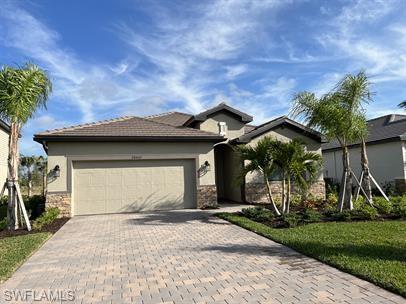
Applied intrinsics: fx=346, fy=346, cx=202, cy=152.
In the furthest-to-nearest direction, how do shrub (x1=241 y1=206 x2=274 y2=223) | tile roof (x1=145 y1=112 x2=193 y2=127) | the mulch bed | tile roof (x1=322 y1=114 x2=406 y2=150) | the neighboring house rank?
tile roof (x1=145 y1=112 x2=193 y2=127)
the neighboring house
tile roof (x1=322 y1=114 x2=406 y2=150)
shrub (x1=241 y1=206 x2=274 y2=223)
the mulch bed

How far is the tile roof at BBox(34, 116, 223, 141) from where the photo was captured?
1408cm

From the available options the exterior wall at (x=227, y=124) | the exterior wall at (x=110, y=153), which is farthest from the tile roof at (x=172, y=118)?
the exterior wall at (x=110, y=153)

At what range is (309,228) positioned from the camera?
9.64 m

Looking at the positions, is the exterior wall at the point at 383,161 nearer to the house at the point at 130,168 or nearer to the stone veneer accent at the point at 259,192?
the stone veneer accent at the point at 259,192

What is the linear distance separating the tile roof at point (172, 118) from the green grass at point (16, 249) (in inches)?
534

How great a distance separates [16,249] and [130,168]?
722 centimetres

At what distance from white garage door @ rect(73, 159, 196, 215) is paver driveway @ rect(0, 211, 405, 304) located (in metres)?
4.58

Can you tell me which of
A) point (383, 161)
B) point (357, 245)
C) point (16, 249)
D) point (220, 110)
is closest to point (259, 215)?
point (357, 245)

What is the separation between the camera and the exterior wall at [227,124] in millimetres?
19562

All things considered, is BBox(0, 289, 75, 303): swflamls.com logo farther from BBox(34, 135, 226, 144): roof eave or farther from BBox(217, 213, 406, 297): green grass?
BBox(34, 135, 226, 144): roof eave

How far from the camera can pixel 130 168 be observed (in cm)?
→ 1499

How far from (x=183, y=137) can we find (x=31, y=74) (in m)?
6.55

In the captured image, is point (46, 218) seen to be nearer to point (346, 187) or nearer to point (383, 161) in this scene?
point (346, 187)

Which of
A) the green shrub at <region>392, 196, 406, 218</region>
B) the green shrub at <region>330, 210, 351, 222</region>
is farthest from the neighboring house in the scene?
the green shrub at <region>392, 196, 406, 218</region>
